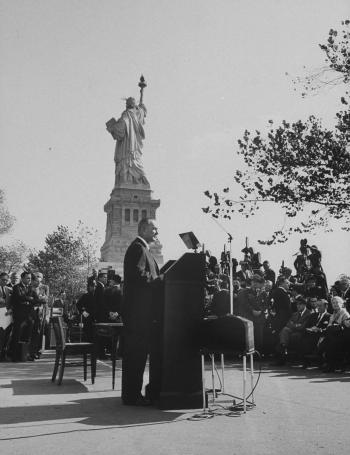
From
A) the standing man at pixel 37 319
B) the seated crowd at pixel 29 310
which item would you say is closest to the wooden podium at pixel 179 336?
the seated crowd at pixel 29 310

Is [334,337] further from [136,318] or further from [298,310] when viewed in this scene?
[136,318]

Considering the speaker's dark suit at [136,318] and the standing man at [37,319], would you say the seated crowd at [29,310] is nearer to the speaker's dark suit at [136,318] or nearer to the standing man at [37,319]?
the standing man at [37,319]

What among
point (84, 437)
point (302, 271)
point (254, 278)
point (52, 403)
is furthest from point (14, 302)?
point (84, 437)

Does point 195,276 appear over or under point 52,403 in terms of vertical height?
over

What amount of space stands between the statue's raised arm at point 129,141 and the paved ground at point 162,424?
6638 cm

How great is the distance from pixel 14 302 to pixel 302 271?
8.20 metres

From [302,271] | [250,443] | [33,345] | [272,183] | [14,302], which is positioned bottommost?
[250,443]

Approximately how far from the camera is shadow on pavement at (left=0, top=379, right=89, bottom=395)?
7898 millimetres

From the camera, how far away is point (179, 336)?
6434 mm

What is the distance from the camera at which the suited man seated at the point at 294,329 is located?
12.9 meters

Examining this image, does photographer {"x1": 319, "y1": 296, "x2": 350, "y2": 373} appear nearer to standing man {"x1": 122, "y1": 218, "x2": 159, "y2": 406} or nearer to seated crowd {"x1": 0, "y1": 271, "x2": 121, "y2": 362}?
seated crowd {"x1": 0, "y1": 271, "x2": 121, "y2": 362}

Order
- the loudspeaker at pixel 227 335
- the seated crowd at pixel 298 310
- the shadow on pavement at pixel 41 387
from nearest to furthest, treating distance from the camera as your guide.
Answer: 1. the loudspeaker at pixel 227 335
2. the shadow on pavement at pixel 41 387
3. the seated crowd at pixel 298 310

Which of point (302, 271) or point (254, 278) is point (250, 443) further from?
point (302, 271)

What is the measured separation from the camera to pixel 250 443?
15.3ft
